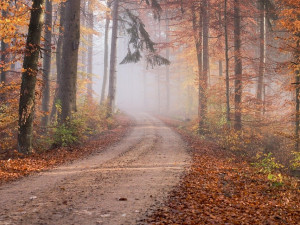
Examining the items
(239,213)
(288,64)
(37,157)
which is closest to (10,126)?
(37,157)

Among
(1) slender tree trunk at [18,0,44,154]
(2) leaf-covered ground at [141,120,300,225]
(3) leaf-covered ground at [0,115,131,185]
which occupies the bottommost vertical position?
(2) leaf-covered ground at [141,120,300,225]

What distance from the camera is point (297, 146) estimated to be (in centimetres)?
1358

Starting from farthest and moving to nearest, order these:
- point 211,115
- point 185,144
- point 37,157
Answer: point 211,115
point 185,144
point 37,157

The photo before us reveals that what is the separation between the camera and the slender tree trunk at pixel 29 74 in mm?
10297

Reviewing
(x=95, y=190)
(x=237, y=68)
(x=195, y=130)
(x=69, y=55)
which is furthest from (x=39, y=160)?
(x=195, y=130)

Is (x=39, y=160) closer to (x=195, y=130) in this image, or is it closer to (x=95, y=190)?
(x=95, y=190)

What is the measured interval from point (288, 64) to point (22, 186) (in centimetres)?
1141

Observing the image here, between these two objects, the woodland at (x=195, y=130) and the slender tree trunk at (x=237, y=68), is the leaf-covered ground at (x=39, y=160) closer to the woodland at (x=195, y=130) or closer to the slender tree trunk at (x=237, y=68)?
the woodland at (x=195, y=130)

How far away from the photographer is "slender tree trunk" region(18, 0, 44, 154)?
10.3 meters

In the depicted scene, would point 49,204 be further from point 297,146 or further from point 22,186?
point 297,146

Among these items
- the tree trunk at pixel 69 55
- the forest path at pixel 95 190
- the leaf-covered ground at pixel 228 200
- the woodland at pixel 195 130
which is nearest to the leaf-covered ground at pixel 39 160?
the woodland at pixel 195 130

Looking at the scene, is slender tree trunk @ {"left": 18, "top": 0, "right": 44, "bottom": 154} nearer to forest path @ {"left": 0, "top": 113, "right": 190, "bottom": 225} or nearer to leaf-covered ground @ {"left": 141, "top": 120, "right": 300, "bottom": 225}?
forest path @ {"left": 0, "top": 113, "right": 190, "bottom": 225}

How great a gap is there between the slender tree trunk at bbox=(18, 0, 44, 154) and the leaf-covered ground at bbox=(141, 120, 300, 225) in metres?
6.31

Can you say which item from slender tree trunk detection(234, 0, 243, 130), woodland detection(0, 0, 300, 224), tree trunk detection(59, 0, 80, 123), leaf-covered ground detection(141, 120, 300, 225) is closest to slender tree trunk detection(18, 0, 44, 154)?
woodland detection(0, 0, 300, 224)
